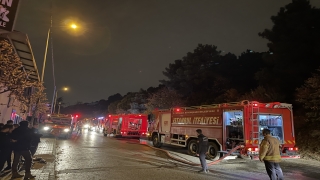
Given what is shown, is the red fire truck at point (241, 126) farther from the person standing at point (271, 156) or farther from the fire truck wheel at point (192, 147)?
the person standing at point (271, 156)

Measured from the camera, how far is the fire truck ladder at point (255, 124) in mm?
10039

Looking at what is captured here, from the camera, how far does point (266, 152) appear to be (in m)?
6.17

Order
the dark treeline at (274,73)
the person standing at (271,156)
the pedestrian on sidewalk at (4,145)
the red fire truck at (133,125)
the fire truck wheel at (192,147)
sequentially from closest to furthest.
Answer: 1. the person standing at (271,156)
2. the pedestrian on sidewalk at (4,145)
3. the fire truck wheel at (192,147)
4. the dark treeline at (274,73)
5. the red fire truck at (133,125)

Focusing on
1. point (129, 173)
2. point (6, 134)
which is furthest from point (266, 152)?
point (6, 134)

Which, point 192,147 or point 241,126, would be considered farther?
point 192,147

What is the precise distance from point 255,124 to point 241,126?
697 millimetres

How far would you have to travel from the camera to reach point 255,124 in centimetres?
1020

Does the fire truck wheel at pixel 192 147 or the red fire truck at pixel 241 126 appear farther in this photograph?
the fire truck wheel at pixel 192 147

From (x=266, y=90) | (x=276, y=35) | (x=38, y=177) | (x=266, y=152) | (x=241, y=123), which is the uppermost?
(x=276, y=35)

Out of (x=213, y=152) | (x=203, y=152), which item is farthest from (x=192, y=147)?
(x=203, y=152)

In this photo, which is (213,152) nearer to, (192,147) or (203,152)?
(192,147)

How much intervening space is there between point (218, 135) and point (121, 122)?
48.9 feet

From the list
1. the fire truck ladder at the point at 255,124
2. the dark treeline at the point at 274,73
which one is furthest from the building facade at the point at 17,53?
the dark treeline at the point at 274,73

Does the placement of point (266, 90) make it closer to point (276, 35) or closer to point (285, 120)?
point (276, 35)
